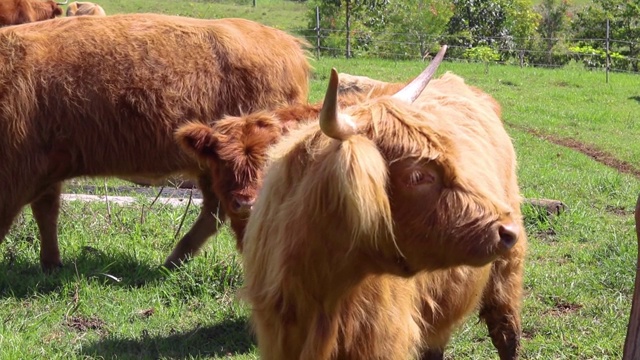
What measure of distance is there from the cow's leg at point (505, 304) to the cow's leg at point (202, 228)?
97.4 inches

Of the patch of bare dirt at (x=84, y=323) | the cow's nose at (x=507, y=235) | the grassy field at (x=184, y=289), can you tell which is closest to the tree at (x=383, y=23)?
the grassy field at (x=184, y=289)

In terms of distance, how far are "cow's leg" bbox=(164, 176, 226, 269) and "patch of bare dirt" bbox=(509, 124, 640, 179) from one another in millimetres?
6933

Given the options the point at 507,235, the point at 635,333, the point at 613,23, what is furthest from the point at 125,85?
the point at 613,23

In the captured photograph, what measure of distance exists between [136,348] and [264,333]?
2.01m

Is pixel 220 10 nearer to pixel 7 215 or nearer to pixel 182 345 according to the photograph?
pixel 7 215

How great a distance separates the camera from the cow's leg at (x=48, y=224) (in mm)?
6742

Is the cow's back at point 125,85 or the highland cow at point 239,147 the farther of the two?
the cow's back at point 125,85

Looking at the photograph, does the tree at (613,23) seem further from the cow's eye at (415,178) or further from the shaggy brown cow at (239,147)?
the cow's eye at (415,178)

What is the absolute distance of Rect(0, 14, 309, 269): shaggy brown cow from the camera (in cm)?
630

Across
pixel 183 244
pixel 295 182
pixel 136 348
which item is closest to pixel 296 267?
pixel 295 182

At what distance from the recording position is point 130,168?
6613 mm

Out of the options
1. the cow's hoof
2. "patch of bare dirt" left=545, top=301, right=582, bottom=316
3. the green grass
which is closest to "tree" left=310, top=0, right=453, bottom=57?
the green grass

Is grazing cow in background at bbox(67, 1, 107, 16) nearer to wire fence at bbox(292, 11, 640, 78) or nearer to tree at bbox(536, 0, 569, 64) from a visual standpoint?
wire fence at bbox(292, 11, 640, 78)

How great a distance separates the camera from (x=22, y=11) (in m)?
Result: 14.2
